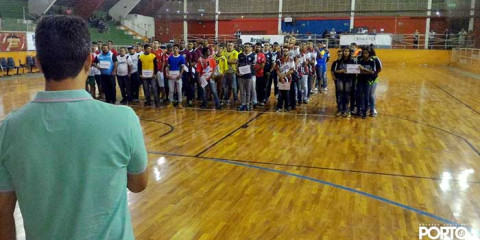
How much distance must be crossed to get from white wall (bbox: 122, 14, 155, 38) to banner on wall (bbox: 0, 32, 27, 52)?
14.1 m

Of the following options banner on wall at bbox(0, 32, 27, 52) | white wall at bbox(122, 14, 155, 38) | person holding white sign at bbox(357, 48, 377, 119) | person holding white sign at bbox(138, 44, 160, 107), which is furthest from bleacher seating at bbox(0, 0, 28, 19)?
person holding white sign at bbox(357, 48, 377, 119)

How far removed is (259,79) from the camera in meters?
10.2

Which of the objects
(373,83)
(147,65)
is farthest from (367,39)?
(147,65)

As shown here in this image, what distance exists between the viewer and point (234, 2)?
33625mm

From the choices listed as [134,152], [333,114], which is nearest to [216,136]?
[333,114]

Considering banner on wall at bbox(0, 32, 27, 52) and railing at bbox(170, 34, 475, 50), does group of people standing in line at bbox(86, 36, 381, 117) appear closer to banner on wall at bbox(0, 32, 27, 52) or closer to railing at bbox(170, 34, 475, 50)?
banner on wall at bbox(0, 32, 27, 52)

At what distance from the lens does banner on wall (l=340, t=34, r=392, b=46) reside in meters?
23.6

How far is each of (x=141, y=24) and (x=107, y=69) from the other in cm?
2471

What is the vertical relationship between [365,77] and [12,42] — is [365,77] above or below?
below

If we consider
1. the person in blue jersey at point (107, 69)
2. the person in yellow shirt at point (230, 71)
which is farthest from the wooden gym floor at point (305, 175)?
the person in blue jersey at point (107, 69)

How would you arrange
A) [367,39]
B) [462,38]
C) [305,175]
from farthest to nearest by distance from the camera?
[462,38] < [367,39] < [305,175]

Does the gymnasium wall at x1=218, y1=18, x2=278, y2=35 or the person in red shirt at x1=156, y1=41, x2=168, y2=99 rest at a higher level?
the gymnasium wall at x1=218, y1=18, x2=278, y2=35

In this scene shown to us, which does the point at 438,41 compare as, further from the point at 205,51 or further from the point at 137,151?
the point at 137,151

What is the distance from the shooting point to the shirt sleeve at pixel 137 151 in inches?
46.8
